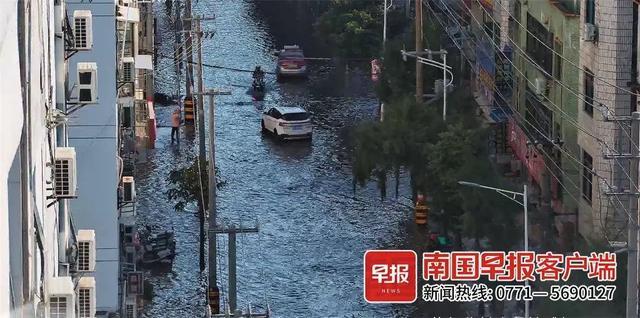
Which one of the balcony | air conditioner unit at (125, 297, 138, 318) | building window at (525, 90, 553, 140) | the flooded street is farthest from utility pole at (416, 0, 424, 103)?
air conditioner unit at (125, 297, 138, 318)

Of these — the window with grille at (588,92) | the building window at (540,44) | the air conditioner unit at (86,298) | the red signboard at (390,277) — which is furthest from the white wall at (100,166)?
the building window at (540,44)

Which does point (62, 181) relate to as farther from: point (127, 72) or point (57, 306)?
point (127, 72)

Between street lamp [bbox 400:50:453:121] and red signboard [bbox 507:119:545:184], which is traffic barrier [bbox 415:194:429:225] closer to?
red signboard [bbox 507:119:545:184]

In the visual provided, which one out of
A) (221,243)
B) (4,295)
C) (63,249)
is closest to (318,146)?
(221,243)

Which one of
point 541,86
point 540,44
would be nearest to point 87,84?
point 541,86

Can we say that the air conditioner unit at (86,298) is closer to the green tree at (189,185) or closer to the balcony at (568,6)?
the green tree at (189,185)
